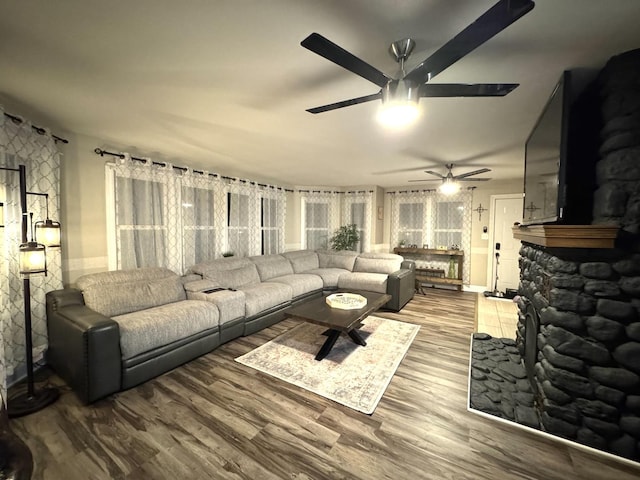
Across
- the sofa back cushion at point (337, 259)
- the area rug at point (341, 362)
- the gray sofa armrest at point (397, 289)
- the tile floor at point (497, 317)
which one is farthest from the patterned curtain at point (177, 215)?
the tile floor at point (497, 317)

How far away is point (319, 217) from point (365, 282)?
8.05 ft

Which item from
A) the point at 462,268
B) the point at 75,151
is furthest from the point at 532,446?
the point at 75,151

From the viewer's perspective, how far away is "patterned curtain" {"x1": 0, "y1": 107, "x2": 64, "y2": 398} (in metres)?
2.22

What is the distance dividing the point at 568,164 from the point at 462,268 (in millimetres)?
4413

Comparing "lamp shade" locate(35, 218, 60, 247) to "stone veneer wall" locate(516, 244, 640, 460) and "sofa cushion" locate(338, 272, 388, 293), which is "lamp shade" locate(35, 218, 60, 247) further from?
"stone veneer wall" locate(516, 244, 640, 460)

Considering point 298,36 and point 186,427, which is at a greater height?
point 298,36

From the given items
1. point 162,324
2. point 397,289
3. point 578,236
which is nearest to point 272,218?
point 397,289

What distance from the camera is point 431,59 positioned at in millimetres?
1192

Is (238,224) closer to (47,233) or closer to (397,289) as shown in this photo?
(47,233)

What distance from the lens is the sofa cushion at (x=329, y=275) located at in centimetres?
491

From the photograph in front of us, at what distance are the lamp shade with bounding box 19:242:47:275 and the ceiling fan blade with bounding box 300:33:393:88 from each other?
2.49 meters

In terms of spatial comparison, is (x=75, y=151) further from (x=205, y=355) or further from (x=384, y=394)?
(x=384, y=394)

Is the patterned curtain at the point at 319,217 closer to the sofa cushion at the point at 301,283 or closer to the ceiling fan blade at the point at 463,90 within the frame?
the sofa cushion at the point at 301,283

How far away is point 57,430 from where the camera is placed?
1.82 meters
